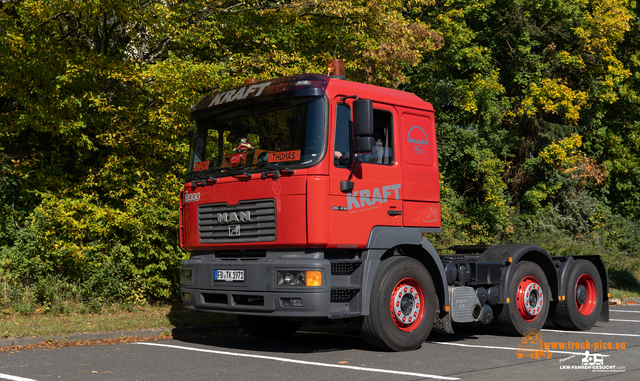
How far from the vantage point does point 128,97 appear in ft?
40.2

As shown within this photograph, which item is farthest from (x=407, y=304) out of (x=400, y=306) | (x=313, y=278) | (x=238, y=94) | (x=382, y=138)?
(x=238, y=94)

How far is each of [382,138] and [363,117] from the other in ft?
2.61

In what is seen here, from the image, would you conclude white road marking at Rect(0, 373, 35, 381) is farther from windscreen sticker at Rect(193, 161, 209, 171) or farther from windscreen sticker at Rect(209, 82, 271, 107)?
windscreen sticker at Rect(209, 82, 271, 107)

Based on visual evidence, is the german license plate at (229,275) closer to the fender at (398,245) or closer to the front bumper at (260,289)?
the front bumper at (260,289)

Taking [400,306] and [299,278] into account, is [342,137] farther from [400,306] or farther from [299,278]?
[400,306]

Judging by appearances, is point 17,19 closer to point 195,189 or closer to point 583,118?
point 195,189

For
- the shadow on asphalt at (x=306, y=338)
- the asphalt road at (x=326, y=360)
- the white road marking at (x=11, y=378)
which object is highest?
the white road marking at (x=11, y=378)

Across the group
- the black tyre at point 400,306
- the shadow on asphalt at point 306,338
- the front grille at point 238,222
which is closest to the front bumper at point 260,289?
the front grille at point 238,222

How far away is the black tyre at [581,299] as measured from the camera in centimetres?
995

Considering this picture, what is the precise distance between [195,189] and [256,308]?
1823 mm

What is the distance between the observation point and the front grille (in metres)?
7.48

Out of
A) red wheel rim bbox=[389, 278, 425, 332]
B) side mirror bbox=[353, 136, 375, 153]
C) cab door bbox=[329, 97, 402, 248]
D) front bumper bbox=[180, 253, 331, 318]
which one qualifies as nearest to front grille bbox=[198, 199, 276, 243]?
front bumper bbox=[180, 253, 331, 318]

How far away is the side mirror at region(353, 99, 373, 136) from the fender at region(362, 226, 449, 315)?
1175mm

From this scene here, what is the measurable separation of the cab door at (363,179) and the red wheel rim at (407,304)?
75 cm
